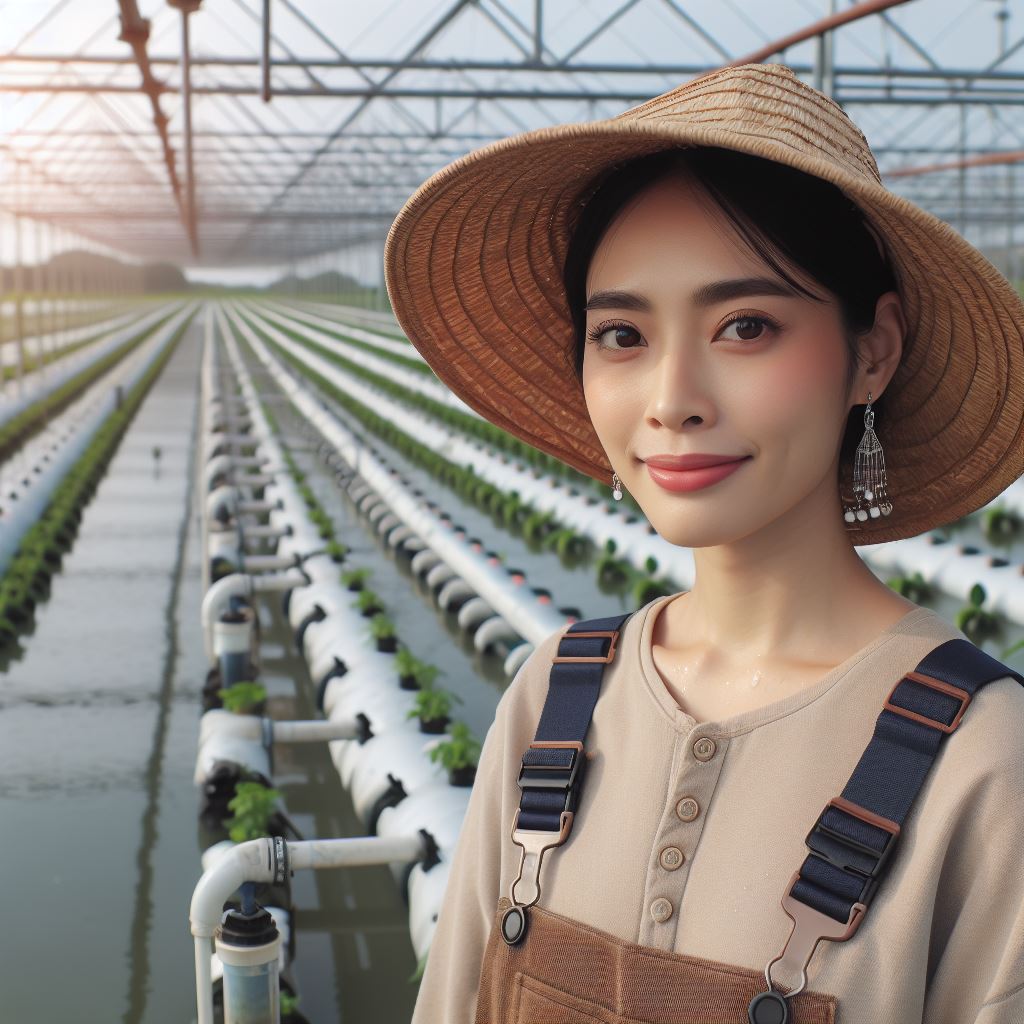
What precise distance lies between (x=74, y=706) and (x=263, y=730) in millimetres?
1742

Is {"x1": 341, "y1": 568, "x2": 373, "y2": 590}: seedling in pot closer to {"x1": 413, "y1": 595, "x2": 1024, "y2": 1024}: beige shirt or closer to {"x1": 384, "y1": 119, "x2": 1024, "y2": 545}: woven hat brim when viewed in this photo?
{"x1": 384, "y1": 119, "x2": 1024, "y2": 545}: woven hat brim

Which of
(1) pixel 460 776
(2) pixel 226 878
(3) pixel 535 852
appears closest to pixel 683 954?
(3) pixel 535 852

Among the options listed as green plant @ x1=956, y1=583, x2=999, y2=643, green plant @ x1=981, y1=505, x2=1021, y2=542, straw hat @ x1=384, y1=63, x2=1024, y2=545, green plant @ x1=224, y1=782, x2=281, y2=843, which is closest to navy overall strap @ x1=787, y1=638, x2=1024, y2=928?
straw hat @ x1=384, y1=63, x2=1024, y2=545

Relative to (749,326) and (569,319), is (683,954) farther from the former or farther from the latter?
(569,319)

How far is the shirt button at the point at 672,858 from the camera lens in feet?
3.73

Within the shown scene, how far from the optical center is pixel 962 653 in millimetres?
1095

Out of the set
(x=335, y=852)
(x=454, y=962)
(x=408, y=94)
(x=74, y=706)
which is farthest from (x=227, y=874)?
(x=408, y=94)

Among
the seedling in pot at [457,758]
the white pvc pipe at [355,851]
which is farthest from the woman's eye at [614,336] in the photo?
the seedling in pot at [457,758]

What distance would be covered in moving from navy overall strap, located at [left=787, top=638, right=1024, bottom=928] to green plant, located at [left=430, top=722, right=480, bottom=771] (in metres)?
3.36

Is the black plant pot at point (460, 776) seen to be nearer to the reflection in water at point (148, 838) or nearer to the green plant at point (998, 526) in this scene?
the reflection in water at point (148, 838)

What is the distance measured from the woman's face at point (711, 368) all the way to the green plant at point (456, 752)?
3.27 meters

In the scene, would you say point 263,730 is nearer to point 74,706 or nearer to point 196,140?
point 74,706

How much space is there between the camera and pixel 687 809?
1.15 meters

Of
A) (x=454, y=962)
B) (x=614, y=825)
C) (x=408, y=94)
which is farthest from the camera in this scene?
(x=408, y=94)
